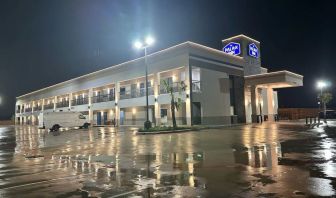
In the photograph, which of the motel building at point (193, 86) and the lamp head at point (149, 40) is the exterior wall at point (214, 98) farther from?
the lamp head at point (149, 40)

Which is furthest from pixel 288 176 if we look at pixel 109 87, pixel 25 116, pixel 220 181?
pixel 25 116

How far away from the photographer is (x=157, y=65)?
131 ft

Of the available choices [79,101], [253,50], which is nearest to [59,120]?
[79,101]

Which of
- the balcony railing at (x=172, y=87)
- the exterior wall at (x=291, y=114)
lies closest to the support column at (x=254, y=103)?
the balcony railing at (x=172, y=87)

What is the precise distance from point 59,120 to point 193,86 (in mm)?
20458

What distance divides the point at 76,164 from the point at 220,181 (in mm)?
6234

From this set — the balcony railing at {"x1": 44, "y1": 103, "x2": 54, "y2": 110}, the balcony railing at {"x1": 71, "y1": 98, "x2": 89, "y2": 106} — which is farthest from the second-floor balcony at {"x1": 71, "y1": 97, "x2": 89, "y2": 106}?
the balcony railing at {"x1": 44, "y1": 103, "x2": 54, "y2": 110}

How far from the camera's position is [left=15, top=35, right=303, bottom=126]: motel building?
120 feet

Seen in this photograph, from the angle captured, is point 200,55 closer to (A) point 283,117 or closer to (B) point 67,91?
(A) point 283,117

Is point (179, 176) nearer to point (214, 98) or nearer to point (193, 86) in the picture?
point (193, 86)

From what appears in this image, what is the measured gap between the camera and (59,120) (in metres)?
40.6

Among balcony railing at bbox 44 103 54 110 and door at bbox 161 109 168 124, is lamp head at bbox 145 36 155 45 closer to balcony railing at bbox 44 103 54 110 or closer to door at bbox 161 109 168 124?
door at bbox 161 109 168 124

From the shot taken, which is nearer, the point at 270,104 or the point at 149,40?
the point at 149,40

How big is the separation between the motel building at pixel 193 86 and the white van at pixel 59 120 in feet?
22.7
